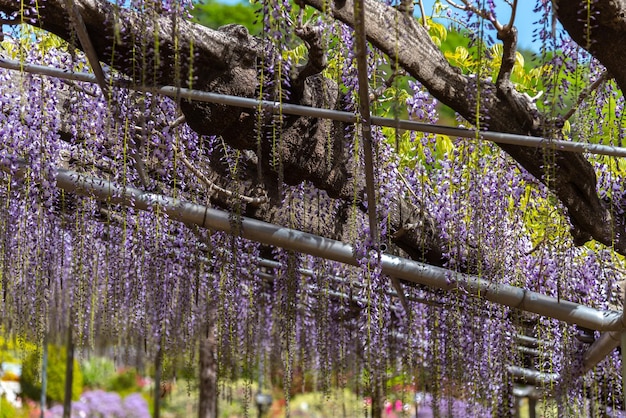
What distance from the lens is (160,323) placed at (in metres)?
5.43

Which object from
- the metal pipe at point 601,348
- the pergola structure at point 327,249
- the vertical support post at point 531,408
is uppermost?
the pergola structure at point 327,249

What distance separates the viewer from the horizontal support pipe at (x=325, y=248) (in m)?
Answer: 3.84

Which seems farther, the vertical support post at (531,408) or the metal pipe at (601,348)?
the vertical support post at (531,408)

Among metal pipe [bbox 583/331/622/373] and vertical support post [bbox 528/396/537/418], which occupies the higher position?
metal pipe [bbox 583/331/622/373]

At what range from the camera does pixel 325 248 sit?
3.87 m

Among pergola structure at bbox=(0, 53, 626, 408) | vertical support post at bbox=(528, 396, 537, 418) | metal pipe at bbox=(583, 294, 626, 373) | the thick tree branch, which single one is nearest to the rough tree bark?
the thick tree branch

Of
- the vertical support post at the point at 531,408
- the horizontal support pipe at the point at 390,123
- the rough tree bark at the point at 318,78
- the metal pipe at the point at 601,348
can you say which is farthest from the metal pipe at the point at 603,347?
the vertical support post at the point at 531,408

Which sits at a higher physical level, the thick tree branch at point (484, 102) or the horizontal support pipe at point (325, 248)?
the thick tree branch at point (484, 102)

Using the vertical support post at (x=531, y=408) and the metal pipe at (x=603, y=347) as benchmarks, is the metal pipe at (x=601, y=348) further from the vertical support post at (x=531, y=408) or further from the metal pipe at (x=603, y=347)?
the vertical support post at (x=531, y=408)

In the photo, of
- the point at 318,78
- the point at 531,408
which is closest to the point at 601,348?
the point at 318,78

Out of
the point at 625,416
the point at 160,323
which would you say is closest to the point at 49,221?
the point at 160,323

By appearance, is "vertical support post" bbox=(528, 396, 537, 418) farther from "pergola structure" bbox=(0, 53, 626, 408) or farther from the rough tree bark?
the rough tree bark

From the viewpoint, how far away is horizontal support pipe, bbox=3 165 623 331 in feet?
12.6

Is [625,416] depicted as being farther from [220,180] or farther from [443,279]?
[220,180]
